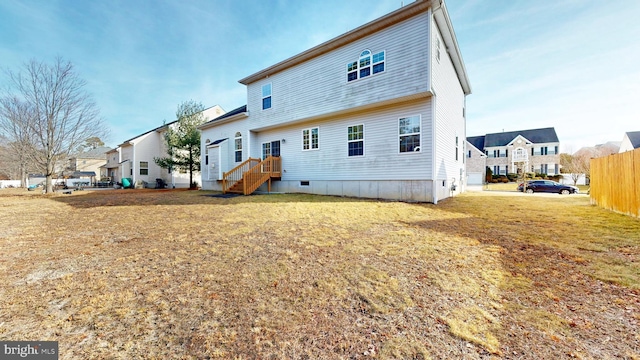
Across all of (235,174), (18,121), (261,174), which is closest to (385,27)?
(261,174)

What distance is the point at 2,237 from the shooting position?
5.01m

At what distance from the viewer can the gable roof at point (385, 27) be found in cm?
912

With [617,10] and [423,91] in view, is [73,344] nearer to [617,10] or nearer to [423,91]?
[423,91]

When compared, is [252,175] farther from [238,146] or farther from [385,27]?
[385,27]

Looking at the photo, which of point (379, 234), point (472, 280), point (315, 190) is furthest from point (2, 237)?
point (315, 190)

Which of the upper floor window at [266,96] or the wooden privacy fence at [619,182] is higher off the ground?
the upper floor window at [266,96]

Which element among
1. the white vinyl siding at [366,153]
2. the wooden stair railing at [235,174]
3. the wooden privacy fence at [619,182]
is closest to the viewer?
the wooden privacy fence at [619,182]

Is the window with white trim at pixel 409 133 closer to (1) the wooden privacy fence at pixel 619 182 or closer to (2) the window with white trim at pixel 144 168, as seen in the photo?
(1) the wooden privacy fence at pixel 619 182

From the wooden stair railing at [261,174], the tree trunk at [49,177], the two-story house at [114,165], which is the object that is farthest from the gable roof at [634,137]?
the two-story house at [114,165]

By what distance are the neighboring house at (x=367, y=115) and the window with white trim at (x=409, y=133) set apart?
0.04 meters

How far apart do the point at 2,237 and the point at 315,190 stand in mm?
10287

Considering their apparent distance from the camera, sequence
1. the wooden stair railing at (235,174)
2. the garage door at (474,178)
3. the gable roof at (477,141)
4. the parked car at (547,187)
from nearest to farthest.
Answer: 1. the wooden stair railing at (235,174)
2. the parked car at (547,187)
3. the garage door at (474,178)
4. the gable roof at (477,141)

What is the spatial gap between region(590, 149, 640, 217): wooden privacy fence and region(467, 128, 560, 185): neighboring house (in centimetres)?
2721

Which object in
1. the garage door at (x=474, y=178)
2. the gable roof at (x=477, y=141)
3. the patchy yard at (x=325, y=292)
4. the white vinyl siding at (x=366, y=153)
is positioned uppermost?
the gable roof at (x=477, y=141)
